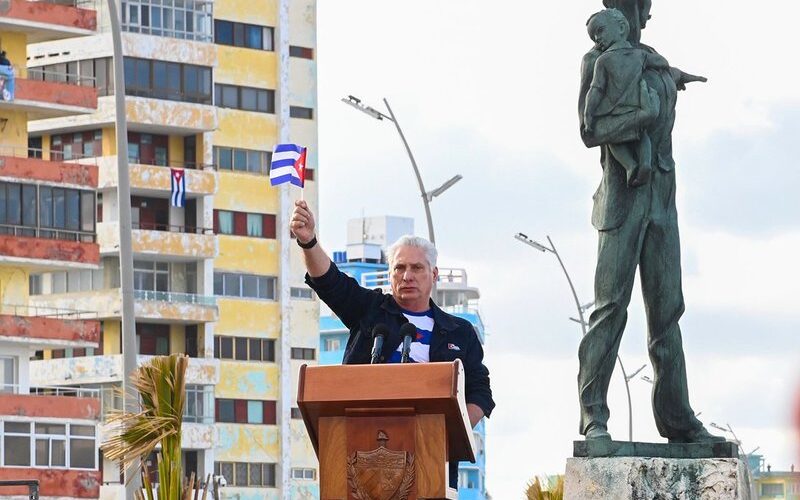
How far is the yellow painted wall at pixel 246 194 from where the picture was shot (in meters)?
91.4

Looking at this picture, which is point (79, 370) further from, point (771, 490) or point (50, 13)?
point (771, 490)

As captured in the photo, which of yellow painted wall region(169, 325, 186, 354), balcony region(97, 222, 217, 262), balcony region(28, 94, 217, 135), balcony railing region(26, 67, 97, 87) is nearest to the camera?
balcony railing region(26, 67, 97, 87)

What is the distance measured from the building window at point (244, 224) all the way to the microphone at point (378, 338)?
79.9m

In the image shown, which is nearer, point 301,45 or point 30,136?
point 30,136

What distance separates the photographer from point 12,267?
7419 centimetres

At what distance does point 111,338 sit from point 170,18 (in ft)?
40.4

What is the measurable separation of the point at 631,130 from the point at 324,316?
13836 cm

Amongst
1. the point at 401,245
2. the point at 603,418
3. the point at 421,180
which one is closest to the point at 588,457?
the point at 603,418

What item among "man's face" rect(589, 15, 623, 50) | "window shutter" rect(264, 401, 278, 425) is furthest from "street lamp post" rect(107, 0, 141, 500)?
"window shutter" rect(264, 401, 278, 425)

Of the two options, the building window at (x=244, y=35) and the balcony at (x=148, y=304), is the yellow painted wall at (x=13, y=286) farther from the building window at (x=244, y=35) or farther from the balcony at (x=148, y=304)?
the building window at (x=244, y=35)

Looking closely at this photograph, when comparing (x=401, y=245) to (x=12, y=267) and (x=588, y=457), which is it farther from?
(x=12, y=267)

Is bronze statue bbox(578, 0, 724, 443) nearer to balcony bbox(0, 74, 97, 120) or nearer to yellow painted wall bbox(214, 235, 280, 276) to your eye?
balcony bbox(0, 74, 97, 120)

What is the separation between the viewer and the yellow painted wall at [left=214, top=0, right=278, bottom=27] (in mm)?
91938

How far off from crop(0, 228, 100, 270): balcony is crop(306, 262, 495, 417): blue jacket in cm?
6159
